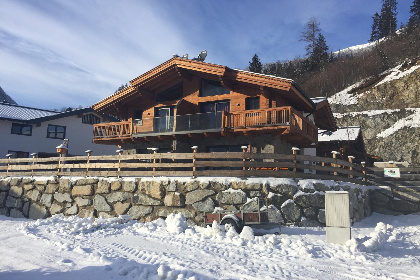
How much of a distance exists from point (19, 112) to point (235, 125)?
25.3 m

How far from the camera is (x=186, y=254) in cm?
739

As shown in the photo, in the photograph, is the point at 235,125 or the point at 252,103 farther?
the point at 252,103

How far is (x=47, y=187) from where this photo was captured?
51.0 ft

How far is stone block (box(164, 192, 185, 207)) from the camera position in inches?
476

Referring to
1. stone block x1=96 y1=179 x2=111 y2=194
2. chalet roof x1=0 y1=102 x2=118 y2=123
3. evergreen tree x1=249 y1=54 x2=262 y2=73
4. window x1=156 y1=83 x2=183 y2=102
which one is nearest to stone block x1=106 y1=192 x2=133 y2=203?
stone block x1=96 y1=179 x2=111 y2=194

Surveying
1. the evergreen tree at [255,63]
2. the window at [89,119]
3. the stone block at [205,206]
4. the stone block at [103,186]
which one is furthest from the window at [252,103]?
the evergreen tree at [255,63]

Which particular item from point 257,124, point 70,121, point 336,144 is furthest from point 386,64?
point 70,121

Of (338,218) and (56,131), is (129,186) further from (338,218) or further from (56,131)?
(56,131)

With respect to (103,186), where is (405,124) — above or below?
above

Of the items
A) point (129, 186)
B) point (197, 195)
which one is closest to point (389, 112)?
point (197, 195)

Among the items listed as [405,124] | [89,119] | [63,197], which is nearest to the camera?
[63,197]

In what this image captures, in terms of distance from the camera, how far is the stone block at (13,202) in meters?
16.2

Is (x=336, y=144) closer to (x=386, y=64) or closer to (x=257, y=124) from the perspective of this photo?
(x=257, y=124)

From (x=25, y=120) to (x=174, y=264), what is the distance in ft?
94.8
